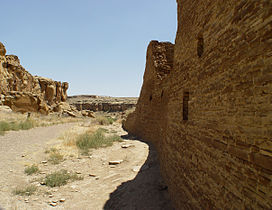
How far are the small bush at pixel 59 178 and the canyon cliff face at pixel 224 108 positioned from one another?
11.5 ft

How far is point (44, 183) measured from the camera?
576 cm

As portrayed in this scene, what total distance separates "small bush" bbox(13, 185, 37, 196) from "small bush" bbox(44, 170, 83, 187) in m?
0.56

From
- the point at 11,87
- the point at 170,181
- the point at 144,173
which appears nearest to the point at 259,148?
the point at 170,181

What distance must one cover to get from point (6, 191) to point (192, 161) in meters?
4.92

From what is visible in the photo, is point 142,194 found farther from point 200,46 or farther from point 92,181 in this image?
point 200,46

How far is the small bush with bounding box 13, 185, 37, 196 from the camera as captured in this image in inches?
192

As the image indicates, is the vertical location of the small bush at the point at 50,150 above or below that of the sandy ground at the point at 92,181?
above

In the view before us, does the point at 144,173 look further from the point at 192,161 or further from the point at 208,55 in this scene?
the point at 208,55

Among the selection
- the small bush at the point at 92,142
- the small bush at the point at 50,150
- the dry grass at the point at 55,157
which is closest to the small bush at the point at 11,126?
the small bush at the point at 50,150

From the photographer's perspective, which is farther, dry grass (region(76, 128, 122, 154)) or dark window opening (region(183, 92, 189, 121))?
dry grass (region(76, 128, 122, 154))

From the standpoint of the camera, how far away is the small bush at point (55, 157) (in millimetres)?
7617

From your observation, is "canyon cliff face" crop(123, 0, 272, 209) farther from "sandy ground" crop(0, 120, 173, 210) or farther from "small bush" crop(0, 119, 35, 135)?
"small bush" crop(0, 119, 35, 135)

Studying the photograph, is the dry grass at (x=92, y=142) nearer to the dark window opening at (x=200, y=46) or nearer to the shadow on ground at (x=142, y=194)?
the shadow on ground at (x=142, y=194)

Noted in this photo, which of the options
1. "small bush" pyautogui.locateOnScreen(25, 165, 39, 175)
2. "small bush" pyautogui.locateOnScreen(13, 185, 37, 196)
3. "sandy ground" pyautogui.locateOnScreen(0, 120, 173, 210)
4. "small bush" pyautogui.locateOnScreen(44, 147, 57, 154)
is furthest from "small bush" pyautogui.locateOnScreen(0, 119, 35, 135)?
"small bush" pyautogui.locateOnScreen(13, 185, 37, 196)
